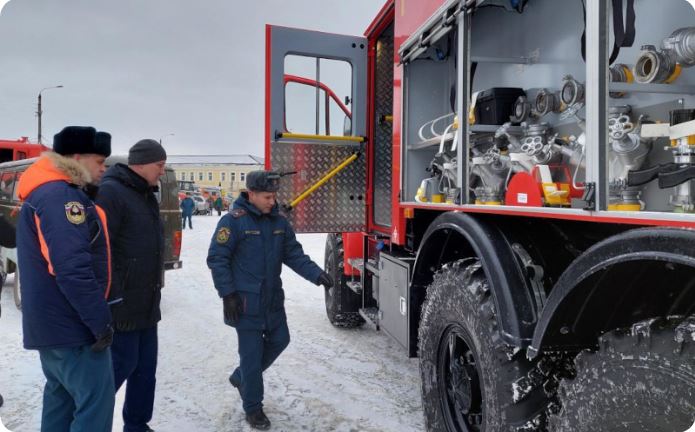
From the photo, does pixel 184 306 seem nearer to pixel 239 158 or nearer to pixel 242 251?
pixel 242 251

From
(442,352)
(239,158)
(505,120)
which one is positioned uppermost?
(239,158)

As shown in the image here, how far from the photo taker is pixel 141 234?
119 inches

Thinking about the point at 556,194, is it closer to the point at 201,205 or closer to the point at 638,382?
the point at 638,382

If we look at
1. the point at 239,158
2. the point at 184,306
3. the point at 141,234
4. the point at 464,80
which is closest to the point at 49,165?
the point at 141,234

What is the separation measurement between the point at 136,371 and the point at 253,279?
0.91 m

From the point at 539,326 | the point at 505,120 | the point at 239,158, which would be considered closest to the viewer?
the point at 539,326

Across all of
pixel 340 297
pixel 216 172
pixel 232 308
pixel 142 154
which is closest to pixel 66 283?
pixel 142 154

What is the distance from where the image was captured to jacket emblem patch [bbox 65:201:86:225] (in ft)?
7.30

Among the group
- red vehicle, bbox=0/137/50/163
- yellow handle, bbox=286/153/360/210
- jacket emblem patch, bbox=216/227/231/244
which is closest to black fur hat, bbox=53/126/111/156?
jacket emblem patch, bbox=216/227/231/244

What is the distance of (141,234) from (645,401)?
→ 2639 millimetres

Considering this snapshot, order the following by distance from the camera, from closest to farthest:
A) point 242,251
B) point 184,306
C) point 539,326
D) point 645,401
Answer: point 645,401, point 539,326, point 242,251, point 184,306

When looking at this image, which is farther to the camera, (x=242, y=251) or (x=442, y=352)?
(x=242, y=251)

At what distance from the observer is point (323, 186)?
485 centimetres

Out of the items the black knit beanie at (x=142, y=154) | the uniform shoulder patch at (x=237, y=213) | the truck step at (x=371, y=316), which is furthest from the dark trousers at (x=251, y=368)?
Result: the black knit beanie at (x=142, y=154)
